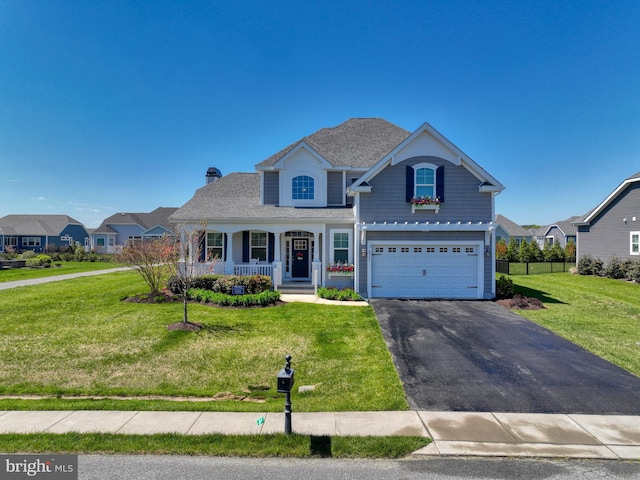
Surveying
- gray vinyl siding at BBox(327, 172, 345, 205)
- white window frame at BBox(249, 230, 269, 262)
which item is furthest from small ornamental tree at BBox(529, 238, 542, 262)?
white window frame at BBox(249, 230, 269, 262)

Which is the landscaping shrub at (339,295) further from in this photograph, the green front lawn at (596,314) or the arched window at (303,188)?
the green front lawn at (596,314)

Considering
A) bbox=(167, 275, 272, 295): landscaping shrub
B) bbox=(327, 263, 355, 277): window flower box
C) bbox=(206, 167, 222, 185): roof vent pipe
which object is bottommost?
bbox=(167, 275, 272, 295): landscaping shrub

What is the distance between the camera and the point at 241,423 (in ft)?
15.7

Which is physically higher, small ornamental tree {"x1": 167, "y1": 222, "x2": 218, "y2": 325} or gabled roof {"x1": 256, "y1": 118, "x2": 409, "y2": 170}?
gabled roof {"x1": 256, "y1": 118, "x2": 409, "y2": 170}

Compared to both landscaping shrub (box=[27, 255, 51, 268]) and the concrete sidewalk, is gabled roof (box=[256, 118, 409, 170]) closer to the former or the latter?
the concrete sidewalk

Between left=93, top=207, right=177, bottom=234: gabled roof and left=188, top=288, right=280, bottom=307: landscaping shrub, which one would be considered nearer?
left=188, top=288, right=280, bottom=307: landscaping shrub

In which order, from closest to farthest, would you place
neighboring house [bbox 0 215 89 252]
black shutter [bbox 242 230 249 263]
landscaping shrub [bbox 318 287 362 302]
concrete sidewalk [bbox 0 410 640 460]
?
concrete sidewalk [bbox 0 410 640 460]
landscaping shrub [bbox 318 287 362 302]
black shutter [bbox 242 230 249 263]
neighboring house [bbox 0 215 89 252]

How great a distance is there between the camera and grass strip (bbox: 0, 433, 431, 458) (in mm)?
4133

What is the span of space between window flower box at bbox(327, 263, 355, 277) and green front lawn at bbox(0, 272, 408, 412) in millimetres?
3097

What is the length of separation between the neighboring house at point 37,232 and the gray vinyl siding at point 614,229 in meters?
60.3

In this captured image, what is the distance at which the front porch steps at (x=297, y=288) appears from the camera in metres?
14.5

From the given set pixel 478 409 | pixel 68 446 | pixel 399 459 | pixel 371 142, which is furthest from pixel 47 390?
pixel 371 142

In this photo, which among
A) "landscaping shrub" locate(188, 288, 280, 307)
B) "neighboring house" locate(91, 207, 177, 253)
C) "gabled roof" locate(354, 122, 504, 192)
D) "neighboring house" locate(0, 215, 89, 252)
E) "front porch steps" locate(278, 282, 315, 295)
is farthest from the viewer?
"neighboring house" locate(91, 207, 177, 253)

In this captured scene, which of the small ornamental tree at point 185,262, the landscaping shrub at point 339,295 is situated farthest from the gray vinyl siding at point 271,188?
the landscaping shrub at point 339,295
